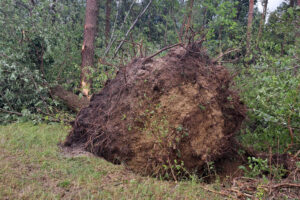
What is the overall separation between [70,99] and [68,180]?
16.1ft

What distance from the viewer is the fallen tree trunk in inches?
311

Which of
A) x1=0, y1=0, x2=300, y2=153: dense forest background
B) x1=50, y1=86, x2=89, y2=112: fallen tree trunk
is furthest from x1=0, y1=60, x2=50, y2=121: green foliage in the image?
x1=50, y1=86, x2=89, y2=112: fallen tree trunk

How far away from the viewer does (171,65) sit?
198 inches

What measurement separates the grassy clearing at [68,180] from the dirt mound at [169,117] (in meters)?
0.51

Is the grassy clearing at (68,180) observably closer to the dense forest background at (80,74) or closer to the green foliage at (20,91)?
the dense forest background at (80,74)

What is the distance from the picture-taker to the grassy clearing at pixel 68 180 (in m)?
3.03

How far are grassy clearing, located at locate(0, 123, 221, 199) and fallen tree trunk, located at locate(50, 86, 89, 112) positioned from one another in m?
3.07

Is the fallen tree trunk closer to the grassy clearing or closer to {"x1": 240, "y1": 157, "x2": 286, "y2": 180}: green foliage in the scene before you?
the grassy clearing

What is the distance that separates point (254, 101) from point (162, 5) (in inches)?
531

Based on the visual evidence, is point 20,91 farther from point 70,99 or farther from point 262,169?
point 262,169

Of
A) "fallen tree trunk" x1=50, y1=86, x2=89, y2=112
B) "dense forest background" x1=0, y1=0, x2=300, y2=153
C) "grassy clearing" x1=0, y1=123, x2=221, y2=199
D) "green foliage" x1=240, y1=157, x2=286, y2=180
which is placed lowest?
"grassy clearing" x1=0, y1=123, x2=221, y2=199

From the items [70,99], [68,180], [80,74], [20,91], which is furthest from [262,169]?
[80,74]

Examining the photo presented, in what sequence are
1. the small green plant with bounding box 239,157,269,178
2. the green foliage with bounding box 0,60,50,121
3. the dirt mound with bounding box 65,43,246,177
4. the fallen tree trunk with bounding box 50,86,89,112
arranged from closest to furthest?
the small green plant with bounding box 239,157,269,178
the dirt mound with bounding box 65,43,246,177
the green foliage with bounding box 0,60,50,121
the fallen tree trunk with bounding box 50,86,89,112

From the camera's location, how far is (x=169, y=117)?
14.9ft
